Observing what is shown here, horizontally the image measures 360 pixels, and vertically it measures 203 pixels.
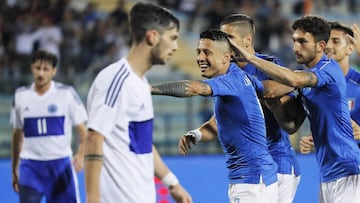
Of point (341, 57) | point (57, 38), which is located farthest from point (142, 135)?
point (57, 38)

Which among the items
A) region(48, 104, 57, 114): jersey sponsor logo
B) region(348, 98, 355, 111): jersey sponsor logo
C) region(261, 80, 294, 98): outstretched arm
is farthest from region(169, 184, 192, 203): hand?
region(48, 104, 57, 114): jersey sponsor logo

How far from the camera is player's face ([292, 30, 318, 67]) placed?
625 centimetres

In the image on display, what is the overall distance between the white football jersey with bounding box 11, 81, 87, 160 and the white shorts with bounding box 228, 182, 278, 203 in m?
2.66

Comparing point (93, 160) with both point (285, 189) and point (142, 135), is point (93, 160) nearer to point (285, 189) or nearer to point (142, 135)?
point (142, 135)

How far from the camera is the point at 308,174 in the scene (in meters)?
11.3

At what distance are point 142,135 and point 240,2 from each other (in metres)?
13.6

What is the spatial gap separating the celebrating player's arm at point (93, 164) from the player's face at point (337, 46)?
3039 millimetres

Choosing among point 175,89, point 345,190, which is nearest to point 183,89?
point 175,89

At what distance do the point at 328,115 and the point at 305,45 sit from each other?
21.2 inches

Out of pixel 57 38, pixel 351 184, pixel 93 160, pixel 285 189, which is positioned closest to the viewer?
pixel 93 160

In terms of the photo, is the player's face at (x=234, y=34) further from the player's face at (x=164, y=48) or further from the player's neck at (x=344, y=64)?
the player's face at (x=164, y=48)

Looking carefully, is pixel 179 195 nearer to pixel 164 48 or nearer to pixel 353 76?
pixel 164 48

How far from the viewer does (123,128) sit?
15.6 feet

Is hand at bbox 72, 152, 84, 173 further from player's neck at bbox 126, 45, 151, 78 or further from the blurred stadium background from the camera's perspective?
player's neck at bbox 126, 45, 151, 78
